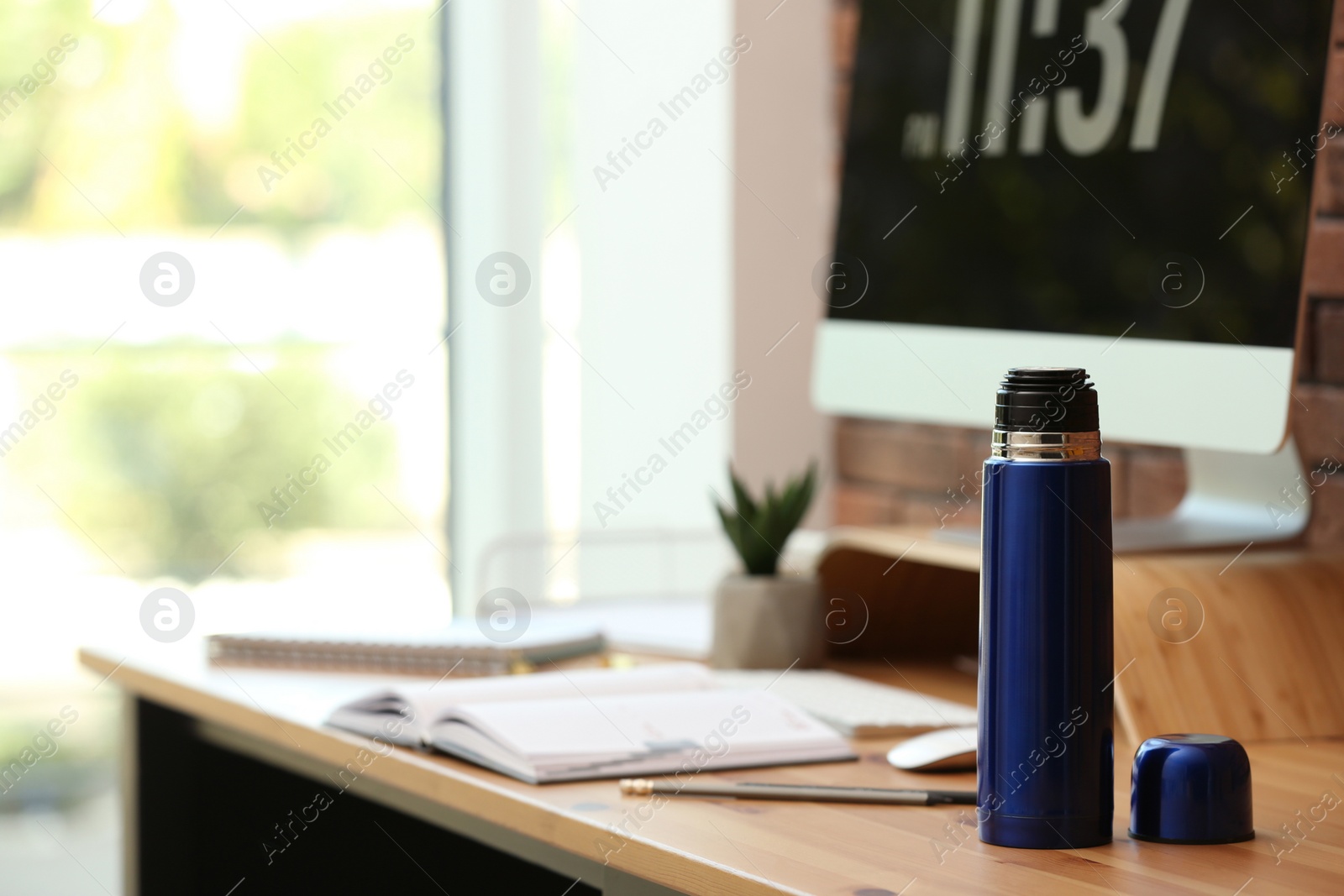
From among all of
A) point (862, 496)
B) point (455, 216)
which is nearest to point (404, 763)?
point (862, 496)

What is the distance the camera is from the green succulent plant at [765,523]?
1390 mm

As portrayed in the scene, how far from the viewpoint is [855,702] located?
1191 mm

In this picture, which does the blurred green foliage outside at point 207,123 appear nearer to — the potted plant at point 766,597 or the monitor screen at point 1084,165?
the monitor screen at point 1084,165

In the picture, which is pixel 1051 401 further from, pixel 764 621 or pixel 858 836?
pixel 764 621

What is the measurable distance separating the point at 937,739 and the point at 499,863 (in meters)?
0.59

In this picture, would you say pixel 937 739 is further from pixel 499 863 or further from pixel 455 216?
pixel 455 216

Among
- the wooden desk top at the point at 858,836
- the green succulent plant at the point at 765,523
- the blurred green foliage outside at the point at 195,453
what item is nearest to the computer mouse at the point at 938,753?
the wooden desk top at the point at 858,836

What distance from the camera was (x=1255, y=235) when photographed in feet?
3.54

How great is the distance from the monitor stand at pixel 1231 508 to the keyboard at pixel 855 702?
6.1 inches

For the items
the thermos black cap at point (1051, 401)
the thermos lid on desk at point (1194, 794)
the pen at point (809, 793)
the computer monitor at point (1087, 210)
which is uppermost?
the computer monitor at point (1087, 210)

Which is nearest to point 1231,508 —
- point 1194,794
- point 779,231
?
point 1194,794

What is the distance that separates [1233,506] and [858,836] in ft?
2.00

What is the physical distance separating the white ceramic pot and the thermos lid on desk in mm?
550

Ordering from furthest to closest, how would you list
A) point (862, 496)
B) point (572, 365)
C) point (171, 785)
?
point (572, 365) < point (862, 496) < point (171, 785)
